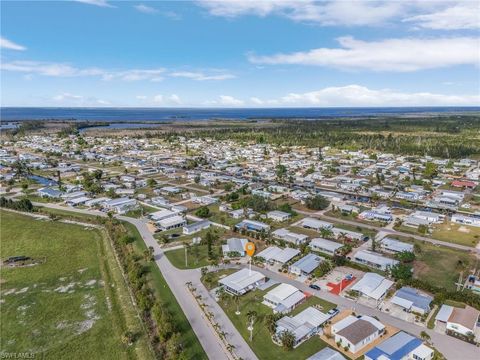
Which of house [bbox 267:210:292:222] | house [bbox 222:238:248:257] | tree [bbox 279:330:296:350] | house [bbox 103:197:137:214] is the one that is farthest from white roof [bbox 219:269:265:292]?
house [bbox 103:197:137:214]

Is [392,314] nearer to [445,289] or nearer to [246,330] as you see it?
[445,289]

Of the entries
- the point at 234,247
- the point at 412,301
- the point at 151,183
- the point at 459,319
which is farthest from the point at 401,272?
the point at 151,183

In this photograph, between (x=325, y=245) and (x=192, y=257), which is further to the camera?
(x=325, y=245)

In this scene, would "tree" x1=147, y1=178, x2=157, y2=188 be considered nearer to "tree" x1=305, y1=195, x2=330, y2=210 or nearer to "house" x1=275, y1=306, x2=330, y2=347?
"tree" x1=305, y1=195, x2=330, y2=210

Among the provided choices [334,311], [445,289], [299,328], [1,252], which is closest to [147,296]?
[299,328]

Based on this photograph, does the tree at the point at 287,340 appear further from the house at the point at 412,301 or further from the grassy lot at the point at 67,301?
the house at the point at 412,301

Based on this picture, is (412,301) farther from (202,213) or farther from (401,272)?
(202,213)
